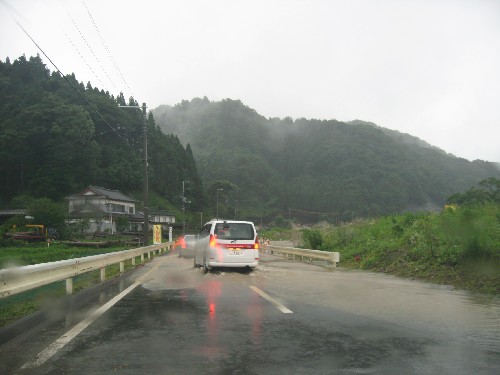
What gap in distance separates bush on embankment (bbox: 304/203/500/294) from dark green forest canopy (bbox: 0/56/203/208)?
199 ft

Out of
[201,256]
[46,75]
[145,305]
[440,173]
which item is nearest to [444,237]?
[201,256]

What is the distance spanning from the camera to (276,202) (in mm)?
138625

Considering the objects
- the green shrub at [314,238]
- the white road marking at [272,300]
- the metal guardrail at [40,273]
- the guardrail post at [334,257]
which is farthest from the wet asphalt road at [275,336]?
the green shrub at [314,238]

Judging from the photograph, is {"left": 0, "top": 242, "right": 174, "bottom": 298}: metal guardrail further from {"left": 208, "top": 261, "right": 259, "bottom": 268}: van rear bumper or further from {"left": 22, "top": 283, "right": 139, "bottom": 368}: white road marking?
{"left": 208, "top": 261, "right": 259, "bottom": 268}: van rear bumper

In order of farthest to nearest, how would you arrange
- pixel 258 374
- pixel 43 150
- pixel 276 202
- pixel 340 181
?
pixel 276 202 → pixel 340 181 → pixel 43 150 → pixel 258 374

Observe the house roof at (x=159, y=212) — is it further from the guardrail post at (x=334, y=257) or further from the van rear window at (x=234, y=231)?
the van rear window at (x=234, y=231)

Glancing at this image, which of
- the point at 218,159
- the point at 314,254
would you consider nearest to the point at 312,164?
the point at 218,159

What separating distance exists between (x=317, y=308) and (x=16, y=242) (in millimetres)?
45806

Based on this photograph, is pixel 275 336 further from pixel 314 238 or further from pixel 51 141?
pixel 51 141

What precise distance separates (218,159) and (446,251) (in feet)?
444

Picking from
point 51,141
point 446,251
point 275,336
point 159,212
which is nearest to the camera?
point 275,336

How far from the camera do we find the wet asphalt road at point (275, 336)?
4871mm

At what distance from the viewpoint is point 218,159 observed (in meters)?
150

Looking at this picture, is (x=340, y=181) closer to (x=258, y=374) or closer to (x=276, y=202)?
(x=276, y=202)
